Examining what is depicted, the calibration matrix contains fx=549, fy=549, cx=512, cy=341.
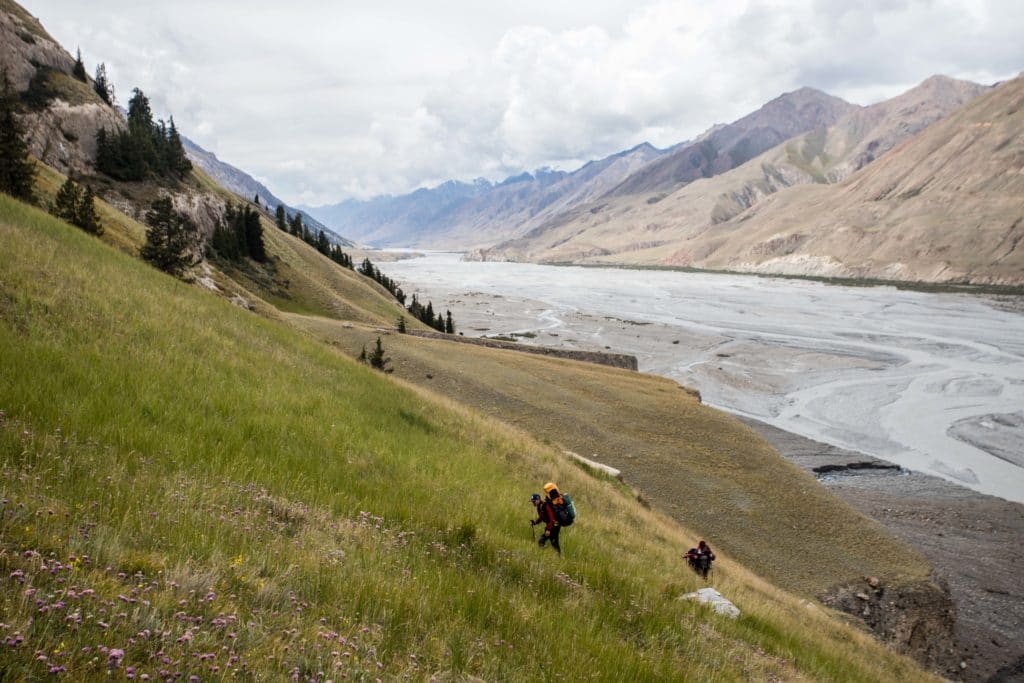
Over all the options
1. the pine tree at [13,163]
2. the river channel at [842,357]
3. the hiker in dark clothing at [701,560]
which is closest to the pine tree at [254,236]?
the river channel at [842,357]

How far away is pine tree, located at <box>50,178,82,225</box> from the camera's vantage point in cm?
2758

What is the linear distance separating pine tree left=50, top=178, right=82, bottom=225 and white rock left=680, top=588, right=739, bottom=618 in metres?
32.2

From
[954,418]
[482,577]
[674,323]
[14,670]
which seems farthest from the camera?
[674,323]

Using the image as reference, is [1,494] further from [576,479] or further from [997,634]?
[997,634]

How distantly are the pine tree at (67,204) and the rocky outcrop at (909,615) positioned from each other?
3918 cm

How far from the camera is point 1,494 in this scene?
439 centimetres

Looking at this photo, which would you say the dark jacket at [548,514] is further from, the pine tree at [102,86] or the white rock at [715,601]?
the pine tree at [102,86]

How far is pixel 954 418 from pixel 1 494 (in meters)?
69.4

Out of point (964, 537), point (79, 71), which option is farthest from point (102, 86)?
point (964, 537)

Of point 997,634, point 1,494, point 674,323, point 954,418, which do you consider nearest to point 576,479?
point 1,494

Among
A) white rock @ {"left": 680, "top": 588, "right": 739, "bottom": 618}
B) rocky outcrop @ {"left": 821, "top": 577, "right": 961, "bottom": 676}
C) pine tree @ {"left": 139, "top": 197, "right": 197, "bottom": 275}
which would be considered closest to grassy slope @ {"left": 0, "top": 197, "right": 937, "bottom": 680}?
white rock @ {"left": 680, "top": 588, "right": 739, "bottom": 618}

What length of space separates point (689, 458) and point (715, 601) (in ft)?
70.3

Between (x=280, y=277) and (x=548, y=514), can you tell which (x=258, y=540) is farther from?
(x=280, y=277)

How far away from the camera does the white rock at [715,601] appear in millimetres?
10352
